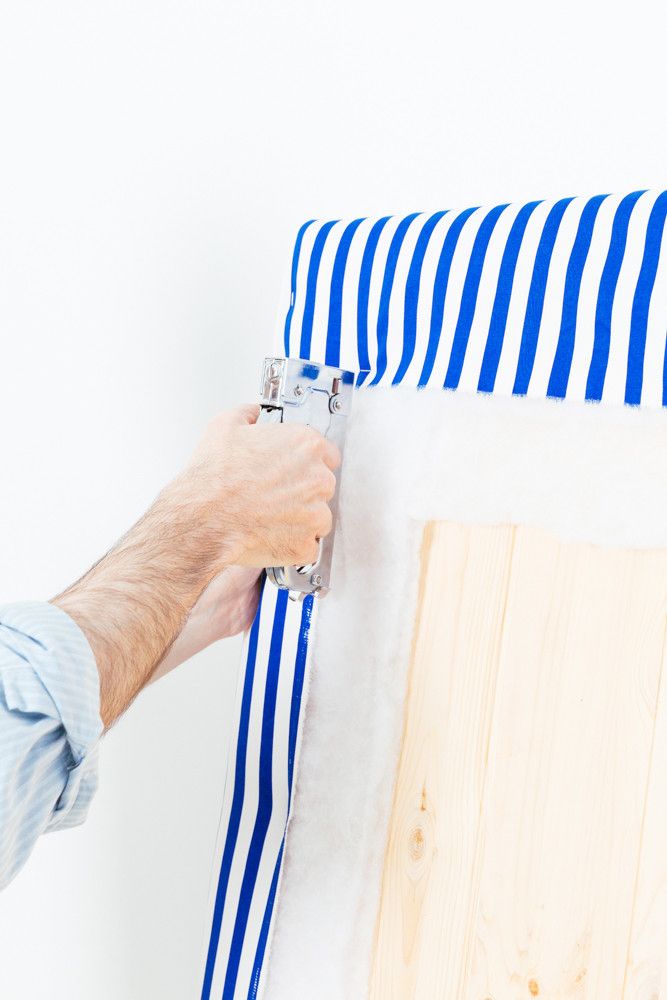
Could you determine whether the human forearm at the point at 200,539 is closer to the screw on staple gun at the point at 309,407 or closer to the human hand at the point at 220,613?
the screw on staple gun at the point at 309,407

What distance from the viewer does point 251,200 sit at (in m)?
1.29

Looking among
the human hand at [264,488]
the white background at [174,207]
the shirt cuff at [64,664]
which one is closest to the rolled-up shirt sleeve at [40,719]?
the shirt cuff at [64,664]

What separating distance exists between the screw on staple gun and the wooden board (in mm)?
117

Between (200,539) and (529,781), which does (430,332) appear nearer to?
(200,539)

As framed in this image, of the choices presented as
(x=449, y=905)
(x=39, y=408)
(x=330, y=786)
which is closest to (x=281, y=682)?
(x=330, y=786)

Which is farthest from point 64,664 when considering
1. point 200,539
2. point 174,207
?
point 174,207

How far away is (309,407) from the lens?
94cm

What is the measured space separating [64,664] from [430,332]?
0.44m

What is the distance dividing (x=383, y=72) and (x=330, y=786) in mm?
850

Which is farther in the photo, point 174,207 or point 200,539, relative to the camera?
point 174,207

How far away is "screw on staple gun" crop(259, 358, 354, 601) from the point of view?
0.92 m

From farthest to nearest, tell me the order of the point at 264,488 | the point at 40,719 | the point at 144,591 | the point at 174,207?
1. the point at 174,207
2. the point at 264,488
3. the point at 144,591
4. the point at 40,719

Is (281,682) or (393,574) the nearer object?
(393,574)

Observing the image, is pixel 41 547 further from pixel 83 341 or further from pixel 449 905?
pixel 449 905
